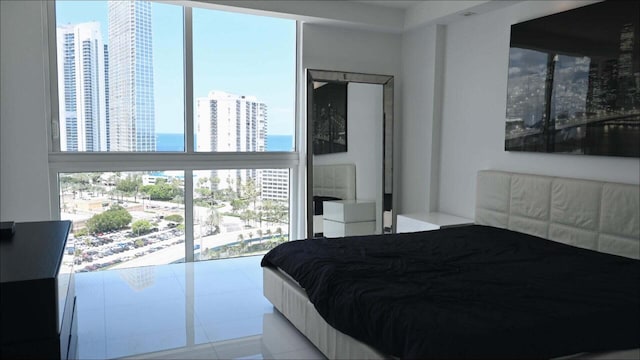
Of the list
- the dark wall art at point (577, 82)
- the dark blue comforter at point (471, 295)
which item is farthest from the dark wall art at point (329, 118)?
the dark blue comforter at point (471, 295)

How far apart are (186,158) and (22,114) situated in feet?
4.88

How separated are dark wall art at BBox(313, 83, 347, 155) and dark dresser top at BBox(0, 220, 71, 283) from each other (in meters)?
3.05

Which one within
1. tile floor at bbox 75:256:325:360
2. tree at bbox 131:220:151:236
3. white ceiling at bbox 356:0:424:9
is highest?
white ceiling at bbox 356:0:424:9

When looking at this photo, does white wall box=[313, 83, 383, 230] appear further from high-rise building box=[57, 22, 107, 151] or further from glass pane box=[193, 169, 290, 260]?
high-rise building box=[57, 22, 107, 151]

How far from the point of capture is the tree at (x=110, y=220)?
4.78 metres

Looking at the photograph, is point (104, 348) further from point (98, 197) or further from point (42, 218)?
point (98, 197)

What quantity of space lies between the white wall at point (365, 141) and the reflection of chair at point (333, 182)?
0.22 feet

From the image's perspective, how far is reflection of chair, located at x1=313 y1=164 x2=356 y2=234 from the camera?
546 centimetres

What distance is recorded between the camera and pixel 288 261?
11.2 feet

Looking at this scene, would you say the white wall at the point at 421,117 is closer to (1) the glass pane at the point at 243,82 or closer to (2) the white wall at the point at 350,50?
(2) the white wall at the point at 350,50

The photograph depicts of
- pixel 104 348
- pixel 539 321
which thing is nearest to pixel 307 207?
pixel 104 348

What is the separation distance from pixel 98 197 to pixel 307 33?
9.03ft

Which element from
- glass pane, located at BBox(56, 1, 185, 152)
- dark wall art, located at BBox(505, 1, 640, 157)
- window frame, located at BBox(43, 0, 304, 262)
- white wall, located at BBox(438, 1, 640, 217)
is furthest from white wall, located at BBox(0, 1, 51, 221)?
dark wall art, located at BBox(505, 1, 640, 157)

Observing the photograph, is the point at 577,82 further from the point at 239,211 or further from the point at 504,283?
the point at 239,211
